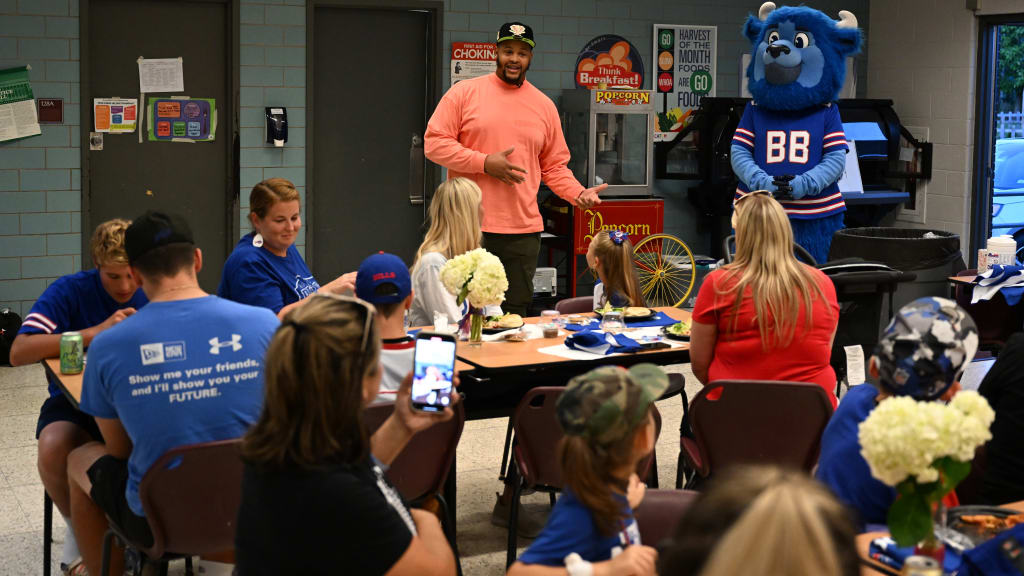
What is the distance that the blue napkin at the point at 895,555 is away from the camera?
84.4 inches

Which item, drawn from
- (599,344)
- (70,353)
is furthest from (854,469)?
(70,353)

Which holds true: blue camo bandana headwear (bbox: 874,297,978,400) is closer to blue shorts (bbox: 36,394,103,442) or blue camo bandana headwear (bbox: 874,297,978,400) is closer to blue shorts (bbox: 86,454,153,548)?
blue shorts (bbox: 86,454,153,548)

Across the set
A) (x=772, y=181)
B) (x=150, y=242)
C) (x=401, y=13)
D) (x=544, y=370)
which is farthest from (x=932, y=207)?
(x=150, y=242)

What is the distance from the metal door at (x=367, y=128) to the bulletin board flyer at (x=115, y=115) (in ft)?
3.87

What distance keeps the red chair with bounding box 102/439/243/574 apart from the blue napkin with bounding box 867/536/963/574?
1408mm

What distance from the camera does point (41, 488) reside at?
4797mm

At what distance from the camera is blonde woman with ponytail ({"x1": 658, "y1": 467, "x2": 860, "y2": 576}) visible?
1.14 meters

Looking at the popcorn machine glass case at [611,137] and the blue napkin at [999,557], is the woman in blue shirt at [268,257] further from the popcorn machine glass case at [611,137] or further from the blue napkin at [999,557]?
the popcorn machine glass case at [611,137]

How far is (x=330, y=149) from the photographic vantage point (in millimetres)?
8328

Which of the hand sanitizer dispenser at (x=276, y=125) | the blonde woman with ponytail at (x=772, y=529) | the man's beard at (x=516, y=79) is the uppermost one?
the man's beard at (x=516, y=79)

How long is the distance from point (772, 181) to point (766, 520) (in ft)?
19.8

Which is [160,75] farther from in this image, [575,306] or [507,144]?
Result: [575,306]

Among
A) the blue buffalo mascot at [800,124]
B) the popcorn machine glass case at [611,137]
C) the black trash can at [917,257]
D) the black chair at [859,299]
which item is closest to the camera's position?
the black chair at [859,299]

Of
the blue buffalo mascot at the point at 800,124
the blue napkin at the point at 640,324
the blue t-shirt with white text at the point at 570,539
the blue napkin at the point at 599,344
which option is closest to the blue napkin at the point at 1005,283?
the blue buffalo mascot at the point at 800,124
